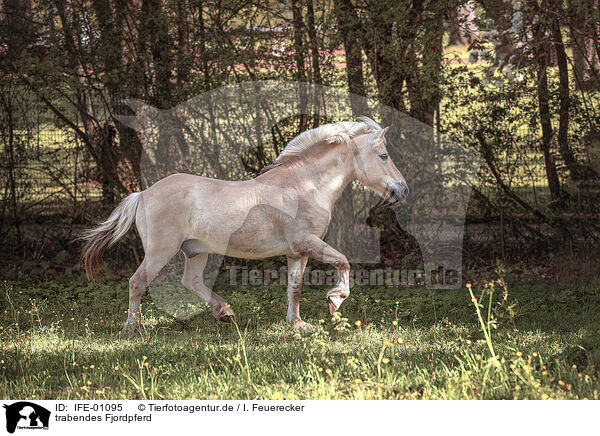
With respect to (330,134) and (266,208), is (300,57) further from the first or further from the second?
(266,208)

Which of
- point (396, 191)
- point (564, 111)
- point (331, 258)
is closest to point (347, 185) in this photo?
point (396, 191)

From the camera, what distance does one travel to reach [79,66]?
1002 centimetres

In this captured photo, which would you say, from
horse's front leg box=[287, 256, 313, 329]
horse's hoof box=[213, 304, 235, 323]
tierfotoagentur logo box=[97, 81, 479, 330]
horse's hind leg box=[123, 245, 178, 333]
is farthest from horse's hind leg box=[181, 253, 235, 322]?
tierfotoagentur logo box=[97, 81, 479, 330]

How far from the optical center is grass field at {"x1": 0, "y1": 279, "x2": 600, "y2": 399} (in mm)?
4547

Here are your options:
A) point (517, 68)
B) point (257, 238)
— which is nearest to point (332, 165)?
point (257, 238)

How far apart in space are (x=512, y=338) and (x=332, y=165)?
225 centimetres

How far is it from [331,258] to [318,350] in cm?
114

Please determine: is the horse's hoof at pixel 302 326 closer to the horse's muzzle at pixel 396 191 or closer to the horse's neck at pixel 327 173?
the horse's neck at pixel 327 173

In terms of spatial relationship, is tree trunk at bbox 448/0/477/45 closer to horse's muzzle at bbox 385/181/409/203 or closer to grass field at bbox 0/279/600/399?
grass field at bbox 0/279/600/399

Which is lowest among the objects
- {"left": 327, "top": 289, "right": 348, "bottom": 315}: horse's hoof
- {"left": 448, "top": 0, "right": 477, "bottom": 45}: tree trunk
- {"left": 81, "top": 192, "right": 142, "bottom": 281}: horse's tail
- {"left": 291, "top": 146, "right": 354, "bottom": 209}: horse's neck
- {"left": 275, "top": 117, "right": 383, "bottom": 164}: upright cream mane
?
{"left": 327, "top": 289, "right": 348, "bottom": 315}: horse's hoof
